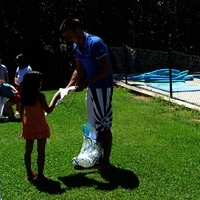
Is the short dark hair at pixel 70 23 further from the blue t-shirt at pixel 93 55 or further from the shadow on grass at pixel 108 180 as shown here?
the shadow on grass at pixel 108 180

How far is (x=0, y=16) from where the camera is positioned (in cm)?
1286

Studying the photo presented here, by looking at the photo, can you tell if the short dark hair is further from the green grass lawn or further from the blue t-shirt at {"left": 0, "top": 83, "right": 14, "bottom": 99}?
the green grass lawn

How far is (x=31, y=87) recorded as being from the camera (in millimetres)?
4336

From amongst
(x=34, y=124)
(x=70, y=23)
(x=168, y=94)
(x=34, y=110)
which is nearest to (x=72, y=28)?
(x=70, y=23)

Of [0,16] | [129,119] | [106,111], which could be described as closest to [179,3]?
[0,16]

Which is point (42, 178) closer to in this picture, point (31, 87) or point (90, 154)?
point (90, 154)

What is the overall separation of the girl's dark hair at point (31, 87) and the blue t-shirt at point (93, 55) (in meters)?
0.62

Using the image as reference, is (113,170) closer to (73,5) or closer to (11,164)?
(11,164)

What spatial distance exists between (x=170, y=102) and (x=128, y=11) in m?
6.23

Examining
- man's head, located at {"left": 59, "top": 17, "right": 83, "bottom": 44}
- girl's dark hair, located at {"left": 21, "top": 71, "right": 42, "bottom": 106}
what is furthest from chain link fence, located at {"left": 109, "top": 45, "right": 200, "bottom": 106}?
girl's dark hair, located at {"left": 21, "top": 71, "right": 42, "bottom": 106}

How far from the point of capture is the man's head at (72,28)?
4500 mm

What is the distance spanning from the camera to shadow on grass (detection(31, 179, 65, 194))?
4.39 metres

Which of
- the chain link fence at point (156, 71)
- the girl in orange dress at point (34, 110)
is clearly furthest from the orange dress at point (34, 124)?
the chain link fence at point (156, 71)

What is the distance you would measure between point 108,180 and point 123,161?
0.63m
